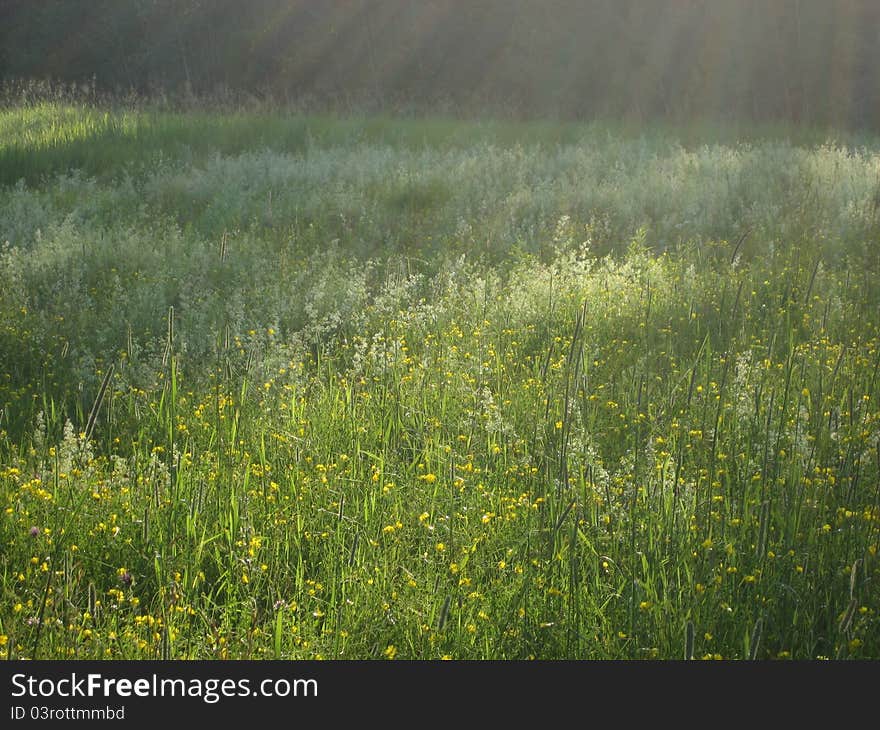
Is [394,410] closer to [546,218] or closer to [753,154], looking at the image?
[546,218]

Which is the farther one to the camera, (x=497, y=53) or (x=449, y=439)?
(x=497, y=53)

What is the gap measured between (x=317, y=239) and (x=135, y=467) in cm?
Answer: 546

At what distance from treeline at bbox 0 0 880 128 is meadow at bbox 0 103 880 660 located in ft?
43.7

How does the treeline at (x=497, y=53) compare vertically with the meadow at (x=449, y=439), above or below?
above

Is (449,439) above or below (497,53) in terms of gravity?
below

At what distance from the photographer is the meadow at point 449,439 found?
255 cm

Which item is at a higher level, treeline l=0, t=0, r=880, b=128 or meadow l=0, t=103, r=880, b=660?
treeline l=0, t=0, r=880, b=128

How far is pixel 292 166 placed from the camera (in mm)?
12055

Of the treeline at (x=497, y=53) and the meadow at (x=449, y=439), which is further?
the treeline at (x=497, y=53)

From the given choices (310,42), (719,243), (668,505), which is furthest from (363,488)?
(310,42)

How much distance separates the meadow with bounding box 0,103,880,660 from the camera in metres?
2.55

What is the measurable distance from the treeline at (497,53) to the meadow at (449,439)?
43.7ft

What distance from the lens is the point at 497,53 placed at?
28.5 meters

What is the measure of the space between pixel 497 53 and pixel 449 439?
26989mm
